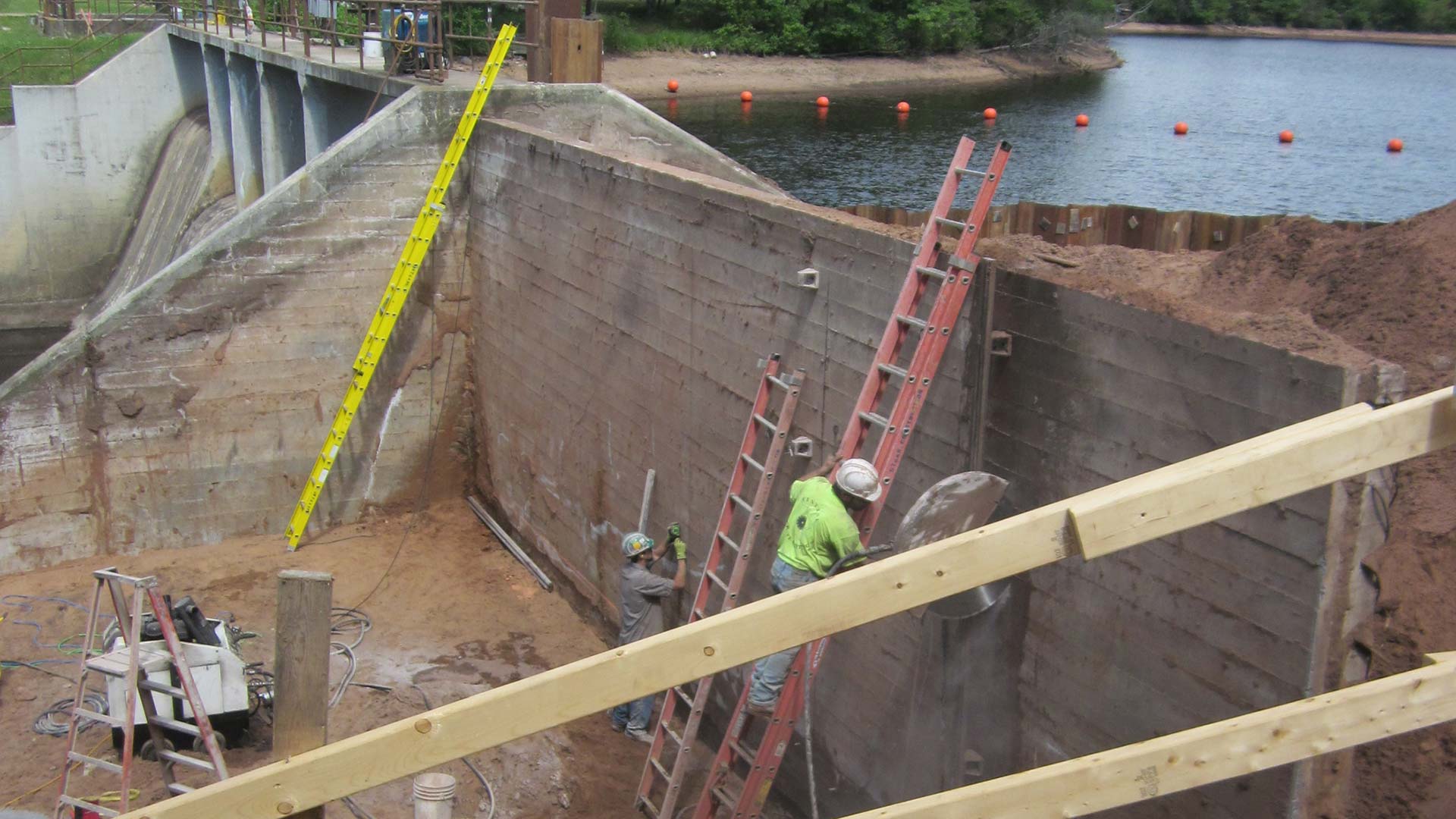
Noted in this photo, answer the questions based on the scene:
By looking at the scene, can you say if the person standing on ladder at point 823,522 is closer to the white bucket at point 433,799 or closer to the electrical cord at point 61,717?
the white bucket at point 433,799

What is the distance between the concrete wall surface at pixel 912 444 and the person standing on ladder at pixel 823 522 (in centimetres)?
52

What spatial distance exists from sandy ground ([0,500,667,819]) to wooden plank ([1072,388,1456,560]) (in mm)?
5735

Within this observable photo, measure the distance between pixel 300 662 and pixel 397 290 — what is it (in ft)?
27.9

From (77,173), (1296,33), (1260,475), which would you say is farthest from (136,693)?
(1296,33)

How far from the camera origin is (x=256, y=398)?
12.4 metres

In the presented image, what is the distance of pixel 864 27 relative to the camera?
144 feet

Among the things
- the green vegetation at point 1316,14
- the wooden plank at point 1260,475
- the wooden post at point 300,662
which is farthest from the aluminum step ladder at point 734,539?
the green vegetation at point 1316,14

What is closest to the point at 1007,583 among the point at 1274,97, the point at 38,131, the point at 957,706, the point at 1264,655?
the point at 957,706

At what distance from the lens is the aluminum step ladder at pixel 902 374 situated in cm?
638

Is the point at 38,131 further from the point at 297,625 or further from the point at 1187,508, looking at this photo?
the point at 1187,508

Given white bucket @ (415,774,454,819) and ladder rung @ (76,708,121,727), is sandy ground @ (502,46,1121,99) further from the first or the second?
white bucket @ (415,774,454,819)

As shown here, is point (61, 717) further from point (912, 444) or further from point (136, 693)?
point (912, 444)

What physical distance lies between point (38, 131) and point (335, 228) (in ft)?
54.5

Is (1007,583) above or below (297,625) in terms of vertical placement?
below
